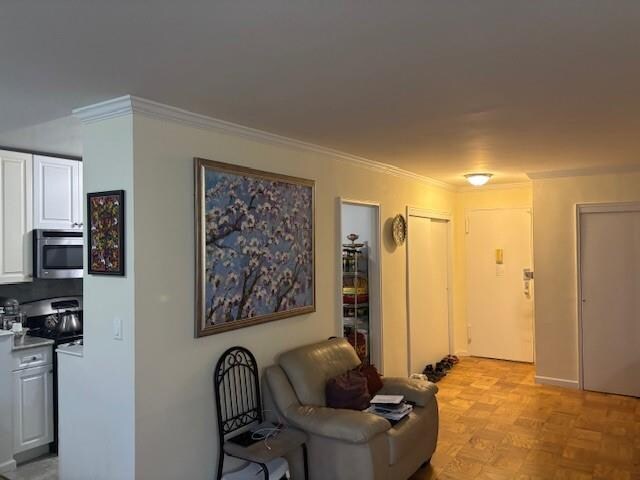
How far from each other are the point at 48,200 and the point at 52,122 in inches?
44.5

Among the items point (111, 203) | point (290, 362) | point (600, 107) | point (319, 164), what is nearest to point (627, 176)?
point (600, 107)

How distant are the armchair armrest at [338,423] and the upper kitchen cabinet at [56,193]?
8.43 feet

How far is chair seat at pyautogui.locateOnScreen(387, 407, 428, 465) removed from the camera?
3048 millimetres

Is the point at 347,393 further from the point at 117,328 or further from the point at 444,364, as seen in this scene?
the point at 444,364

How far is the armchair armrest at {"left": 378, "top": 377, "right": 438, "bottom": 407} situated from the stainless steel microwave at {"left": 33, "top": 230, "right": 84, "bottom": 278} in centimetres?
272

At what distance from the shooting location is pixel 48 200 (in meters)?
4.20

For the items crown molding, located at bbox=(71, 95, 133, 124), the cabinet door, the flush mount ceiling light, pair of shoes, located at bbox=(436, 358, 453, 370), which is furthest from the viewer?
pair of shoes, located at bbox=(436, 358, 453, 370)

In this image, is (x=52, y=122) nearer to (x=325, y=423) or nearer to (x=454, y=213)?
(x=325, y=423)

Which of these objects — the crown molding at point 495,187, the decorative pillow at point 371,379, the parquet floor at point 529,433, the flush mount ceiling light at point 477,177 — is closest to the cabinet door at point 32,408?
the decorative pillow at point 371,379

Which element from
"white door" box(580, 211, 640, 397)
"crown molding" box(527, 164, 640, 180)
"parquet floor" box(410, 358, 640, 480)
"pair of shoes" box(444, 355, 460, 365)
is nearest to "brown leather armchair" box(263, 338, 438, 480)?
"parquet floor" box(410, 358, 640, 480)

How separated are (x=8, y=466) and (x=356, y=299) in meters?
2.98

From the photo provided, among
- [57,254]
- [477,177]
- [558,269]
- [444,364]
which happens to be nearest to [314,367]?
[57,254]

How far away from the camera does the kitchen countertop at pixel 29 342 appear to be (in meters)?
3.64

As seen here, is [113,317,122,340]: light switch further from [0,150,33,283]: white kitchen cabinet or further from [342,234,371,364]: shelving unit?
[342,234,371,364]: shelving unit
